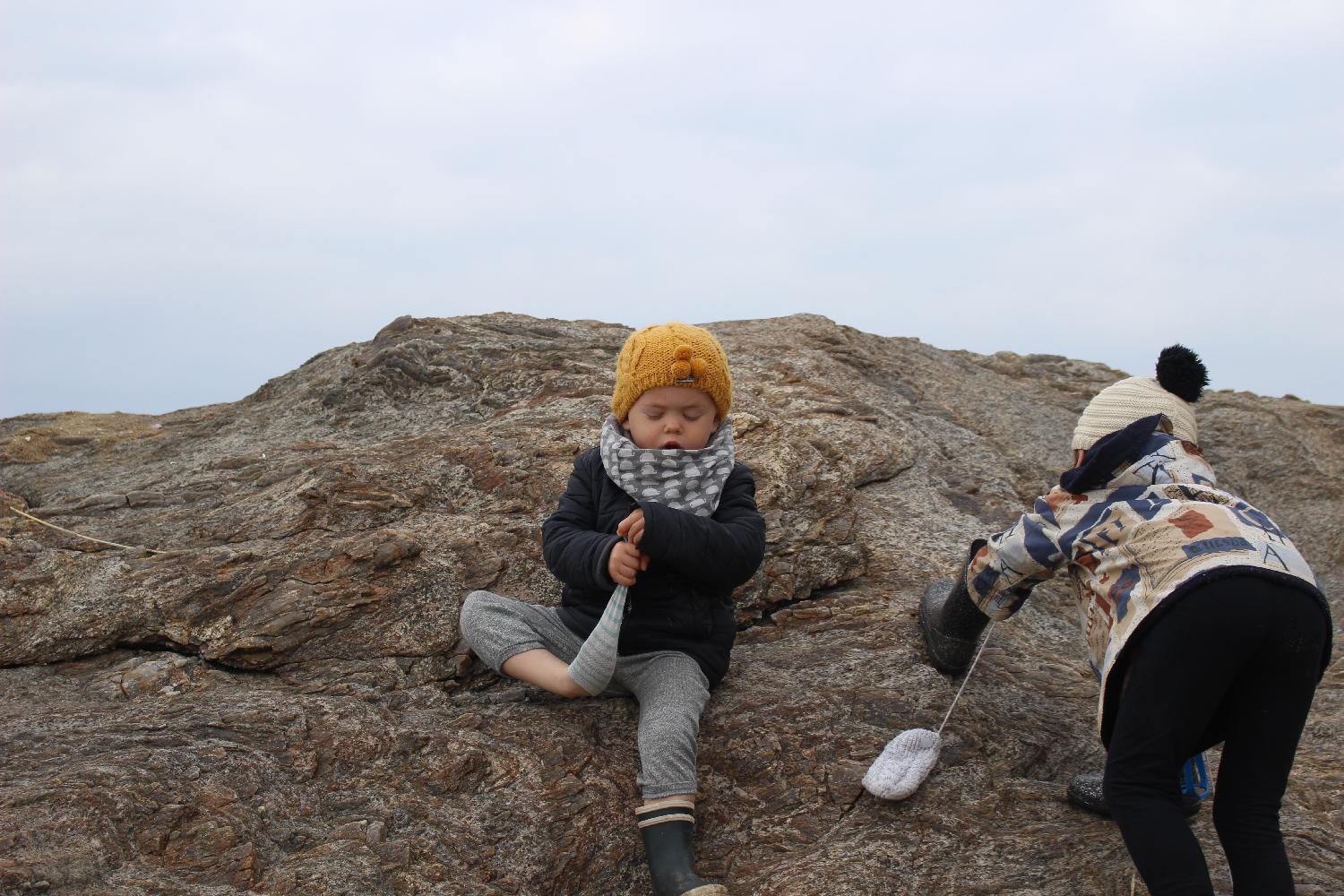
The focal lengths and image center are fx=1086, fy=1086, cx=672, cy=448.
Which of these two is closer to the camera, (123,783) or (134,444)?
(123,783)

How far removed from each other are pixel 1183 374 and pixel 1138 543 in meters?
0.82

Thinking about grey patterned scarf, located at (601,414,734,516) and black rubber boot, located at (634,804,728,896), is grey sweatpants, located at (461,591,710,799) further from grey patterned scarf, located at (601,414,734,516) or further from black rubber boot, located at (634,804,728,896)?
grey patterned scarf, located at (601,414,734,516)

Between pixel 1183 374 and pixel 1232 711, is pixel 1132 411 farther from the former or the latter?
pixel 1232 711

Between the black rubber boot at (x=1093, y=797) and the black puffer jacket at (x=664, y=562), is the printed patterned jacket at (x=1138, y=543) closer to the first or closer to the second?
the black rubber boot at (x=1093, y=797)

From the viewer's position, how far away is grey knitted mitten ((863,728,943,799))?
149 inches

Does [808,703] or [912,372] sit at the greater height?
[912,372]

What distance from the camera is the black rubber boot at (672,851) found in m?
3.37

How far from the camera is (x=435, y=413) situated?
21.4 feet

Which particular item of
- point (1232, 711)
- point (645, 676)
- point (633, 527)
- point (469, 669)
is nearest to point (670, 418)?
point (633, 527)

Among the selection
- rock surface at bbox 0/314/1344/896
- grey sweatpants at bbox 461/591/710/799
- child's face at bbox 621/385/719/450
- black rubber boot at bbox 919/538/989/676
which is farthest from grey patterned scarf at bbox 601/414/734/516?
black rubber boot at bbox 919/538/989/676

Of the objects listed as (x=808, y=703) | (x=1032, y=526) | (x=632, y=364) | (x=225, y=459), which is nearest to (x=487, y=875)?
(x=808, y=703)

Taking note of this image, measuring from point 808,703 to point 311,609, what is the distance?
6.93ft

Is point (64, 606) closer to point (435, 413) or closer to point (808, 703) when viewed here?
point (435, 413)

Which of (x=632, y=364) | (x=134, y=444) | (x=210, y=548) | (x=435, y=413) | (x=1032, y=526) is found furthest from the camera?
(x=134, y=444)
